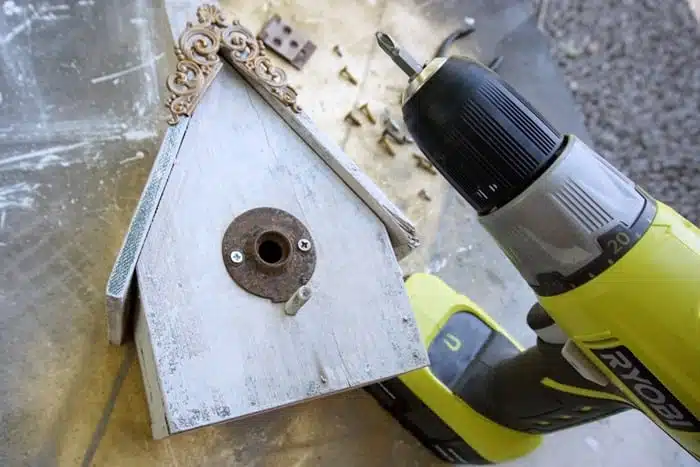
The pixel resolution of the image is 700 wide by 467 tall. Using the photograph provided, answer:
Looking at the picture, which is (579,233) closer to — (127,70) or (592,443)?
(592,443)

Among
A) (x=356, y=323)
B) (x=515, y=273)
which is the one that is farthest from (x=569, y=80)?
(x=356, y=323)

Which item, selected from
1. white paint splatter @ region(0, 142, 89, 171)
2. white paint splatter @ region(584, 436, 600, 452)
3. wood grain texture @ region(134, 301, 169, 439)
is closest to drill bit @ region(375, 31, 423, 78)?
wood grain texture @ region(134, 301, 169, 439)

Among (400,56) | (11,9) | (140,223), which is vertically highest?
(400,56)

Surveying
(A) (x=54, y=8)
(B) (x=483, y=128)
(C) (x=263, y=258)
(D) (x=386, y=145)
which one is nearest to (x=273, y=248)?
(C) (x=263, y=258)

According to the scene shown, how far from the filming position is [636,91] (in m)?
1.25

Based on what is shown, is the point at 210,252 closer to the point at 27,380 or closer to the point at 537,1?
the point at 27,380

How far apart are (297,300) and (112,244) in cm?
34

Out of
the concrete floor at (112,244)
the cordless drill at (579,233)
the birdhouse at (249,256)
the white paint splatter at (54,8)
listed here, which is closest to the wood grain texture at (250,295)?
the birdhouse at (249,256)

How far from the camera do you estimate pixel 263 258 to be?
777 mm

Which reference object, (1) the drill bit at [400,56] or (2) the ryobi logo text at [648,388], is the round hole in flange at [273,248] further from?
(2) the ryobi logo text at [648,388]

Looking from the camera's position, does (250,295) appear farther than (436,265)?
No

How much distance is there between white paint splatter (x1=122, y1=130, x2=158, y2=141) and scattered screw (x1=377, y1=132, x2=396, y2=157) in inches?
11.9

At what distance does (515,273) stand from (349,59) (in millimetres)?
384

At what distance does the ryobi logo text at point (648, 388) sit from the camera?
67cm
